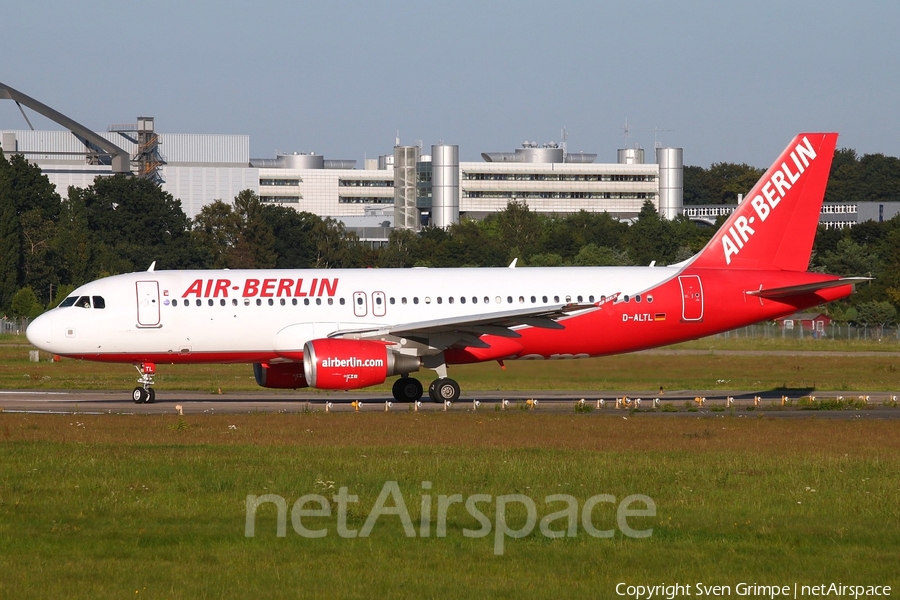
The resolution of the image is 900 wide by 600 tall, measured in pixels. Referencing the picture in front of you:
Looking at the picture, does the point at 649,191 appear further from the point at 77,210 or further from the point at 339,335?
the point at 339,335

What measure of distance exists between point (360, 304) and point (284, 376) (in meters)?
2.63

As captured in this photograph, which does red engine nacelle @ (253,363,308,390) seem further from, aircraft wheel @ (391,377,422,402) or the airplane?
aircraft wheel @ (391,377,422,402)

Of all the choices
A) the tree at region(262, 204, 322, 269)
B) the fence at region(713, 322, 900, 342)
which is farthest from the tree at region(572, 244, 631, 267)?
the tree at region(262, 204, 322, 269)

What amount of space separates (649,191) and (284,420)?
149m

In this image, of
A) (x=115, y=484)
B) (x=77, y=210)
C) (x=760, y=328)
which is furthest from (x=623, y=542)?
(x=77, y=210)

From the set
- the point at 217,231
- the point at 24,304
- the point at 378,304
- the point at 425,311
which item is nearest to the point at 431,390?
the point at 425,311

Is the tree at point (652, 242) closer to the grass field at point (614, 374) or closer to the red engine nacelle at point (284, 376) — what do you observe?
the grass field at point (614, 374)

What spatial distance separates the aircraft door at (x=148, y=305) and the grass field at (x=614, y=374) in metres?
6.65

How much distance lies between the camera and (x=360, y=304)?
3031 centimetres

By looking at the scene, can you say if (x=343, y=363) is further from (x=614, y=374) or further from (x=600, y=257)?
(x=600, y=257)

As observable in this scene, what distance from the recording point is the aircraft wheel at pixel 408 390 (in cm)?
3078

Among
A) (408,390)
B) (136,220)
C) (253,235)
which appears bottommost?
(408,390)

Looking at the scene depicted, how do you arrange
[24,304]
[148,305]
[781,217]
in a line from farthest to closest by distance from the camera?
[24,304] → [781,217] → [148,305]

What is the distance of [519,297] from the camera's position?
3092cm
